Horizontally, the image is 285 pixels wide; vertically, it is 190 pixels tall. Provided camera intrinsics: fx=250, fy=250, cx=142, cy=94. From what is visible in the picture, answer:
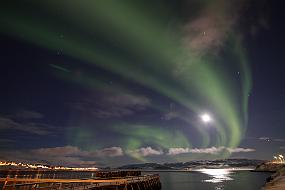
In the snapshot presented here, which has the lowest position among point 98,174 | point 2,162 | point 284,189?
point 284,189

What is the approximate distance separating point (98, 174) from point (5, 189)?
138 ft

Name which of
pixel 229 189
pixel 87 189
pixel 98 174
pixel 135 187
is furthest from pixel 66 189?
pixel 229 189

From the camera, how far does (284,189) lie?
30.2m

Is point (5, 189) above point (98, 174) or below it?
below

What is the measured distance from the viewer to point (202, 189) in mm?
83812

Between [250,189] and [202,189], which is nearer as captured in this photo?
[250,189]

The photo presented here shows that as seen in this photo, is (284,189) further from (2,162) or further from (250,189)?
(2,162)

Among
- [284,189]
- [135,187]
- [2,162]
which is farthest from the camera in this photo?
[2,162]

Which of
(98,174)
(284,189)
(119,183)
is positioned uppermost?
(98,174)

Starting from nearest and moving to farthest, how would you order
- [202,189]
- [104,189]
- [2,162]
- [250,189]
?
[104,189] → [2,162] → [250,189] → [202,189]

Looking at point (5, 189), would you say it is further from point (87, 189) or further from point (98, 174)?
point (98, 174)

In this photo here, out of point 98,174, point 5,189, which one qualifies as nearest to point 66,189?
point 5,189

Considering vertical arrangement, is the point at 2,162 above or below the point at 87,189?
above

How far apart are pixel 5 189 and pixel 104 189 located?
16558 mm
